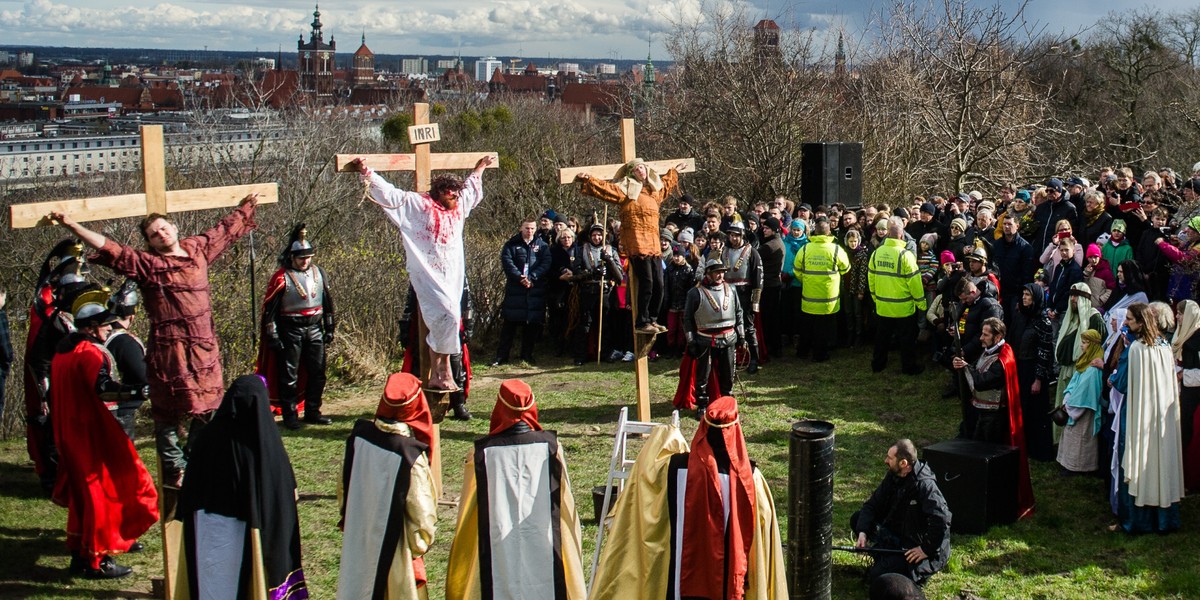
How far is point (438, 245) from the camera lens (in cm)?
795

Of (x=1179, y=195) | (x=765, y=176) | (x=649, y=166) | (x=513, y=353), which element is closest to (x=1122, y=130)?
(x=765, y=176)

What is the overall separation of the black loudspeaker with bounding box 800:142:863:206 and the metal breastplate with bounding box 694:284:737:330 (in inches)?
211

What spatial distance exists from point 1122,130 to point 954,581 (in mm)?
31644

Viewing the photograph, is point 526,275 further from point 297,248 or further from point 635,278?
point 635,278

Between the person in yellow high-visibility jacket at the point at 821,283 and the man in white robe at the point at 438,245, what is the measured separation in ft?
17.9

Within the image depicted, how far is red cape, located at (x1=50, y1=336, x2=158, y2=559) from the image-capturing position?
7.29m

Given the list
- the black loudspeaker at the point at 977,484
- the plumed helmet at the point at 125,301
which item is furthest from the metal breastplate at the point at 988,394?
the plumed helmet at the point at 125,301

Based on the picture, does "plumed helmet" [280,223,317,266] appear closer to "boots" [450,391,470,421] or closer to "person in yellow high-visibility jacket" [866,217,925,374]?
"boots" [450,391,470,421]

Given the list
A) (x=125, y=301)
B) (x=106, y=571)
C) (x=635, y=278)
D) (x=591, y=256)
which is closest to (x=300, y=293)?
(x=125, y=301)

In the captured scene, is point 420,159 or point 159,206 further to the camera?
point 420,159

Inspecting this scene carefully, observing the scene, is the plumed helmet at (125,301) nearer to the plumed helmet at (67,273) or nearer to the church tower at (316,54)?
the plumed helmet at (67,273)

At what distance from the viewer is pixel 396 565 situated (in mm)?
5715

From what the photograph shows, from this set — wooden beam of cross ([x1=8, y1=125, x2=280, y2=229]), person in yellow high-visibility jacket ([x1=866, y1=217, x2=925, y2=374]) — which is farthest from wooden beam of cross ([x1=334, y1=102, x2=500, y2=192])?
person in yellow high-visibility jacket ([x1=866, y1=217, x2=925, y2=374])

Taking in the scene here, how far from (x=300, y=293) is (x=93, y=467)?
3.18 metres
